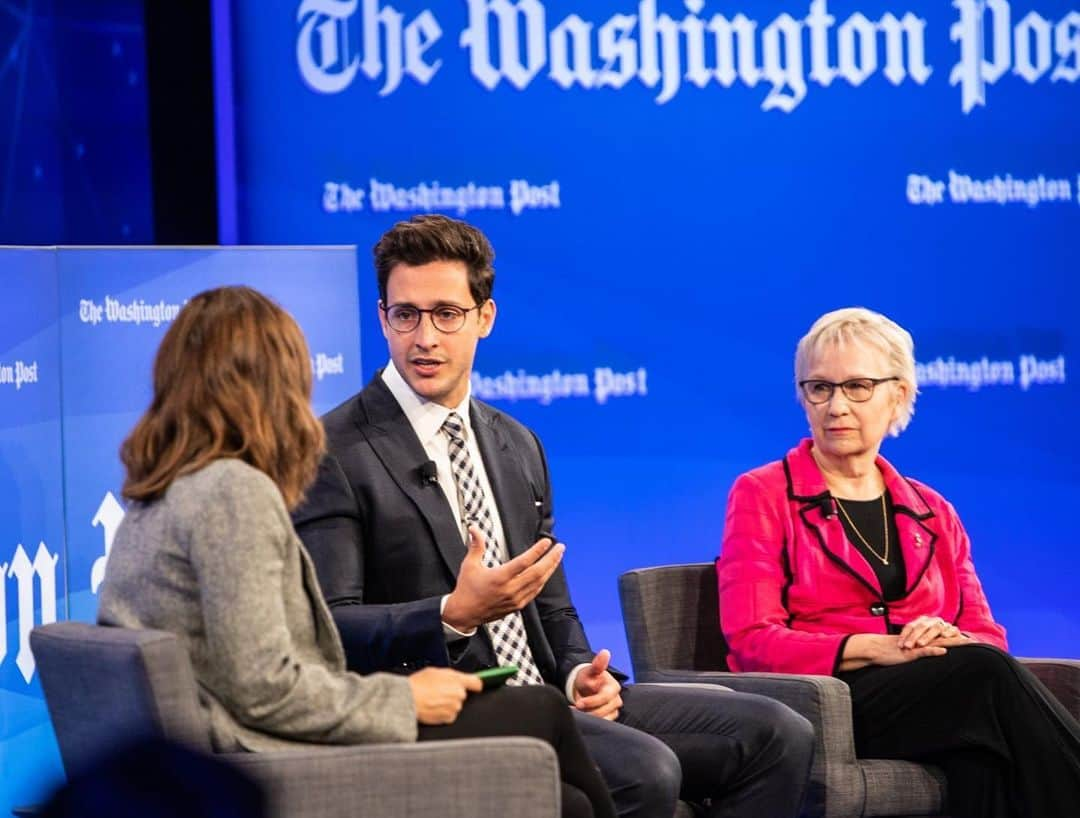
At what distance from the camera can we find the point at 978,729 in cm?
382

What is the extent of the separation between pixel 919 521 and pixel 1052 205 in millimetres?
2350

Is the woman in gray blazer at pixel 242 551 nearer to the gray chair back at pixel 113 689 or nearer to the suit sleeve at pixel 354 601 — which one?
the gray chair back at pixel 113 689

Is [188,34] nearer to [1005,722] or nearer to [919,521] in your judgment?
[919,521]

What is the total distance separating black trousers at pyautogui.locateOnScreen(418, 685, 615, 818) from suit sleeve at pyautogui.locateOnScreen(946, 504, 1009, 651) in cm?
162

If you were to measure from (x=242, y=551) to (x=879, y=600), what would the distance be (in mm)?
2048

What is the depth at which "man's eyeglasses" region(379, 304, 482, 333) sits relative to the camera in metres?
3.67

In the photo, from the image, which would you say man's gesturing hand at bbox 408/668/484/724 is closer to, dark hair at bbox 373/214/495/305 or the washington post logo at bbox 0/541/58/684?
dark hair at bbox 373/214/495/305

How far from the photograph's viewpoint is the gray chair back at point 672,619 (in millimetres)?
4242

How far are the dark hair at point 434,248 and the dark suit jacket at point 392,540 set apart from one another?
0.28 m

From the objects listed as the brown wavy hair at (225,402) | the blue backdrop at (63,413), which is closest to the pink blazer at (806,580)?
the blue backdrop at (63,413)

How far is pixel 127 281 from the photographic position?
15.6 feet

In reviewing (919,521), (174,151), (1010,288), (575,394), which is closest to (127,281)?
(174,151)

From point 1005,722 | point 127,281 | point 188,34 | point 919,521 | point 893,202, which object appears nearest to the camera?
point 1005,722

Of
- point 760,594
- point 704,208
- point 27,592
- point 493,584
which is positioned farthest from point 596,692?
point 704,208
